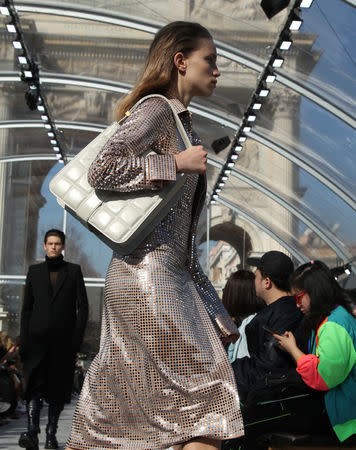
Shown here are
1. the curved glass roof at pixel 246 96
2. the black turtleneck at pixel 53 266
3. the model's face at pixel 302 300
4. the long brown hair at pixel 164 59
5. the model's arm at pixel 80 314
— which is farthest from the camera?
the curved glass roof at pixel 246 96

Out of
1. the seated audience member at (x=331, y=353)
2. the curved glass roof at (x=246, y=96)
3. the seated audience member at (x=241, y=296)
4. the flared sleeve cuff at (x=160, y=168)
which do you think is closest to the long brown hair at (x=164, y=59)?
the flared sleeve cuff at (x=160, y=168)

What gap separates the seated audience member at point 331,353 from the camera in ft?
15.0

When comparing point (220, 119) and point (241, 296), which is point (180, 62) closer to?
point (241, 296)

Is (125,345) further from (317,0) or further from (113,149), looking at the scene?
(317,0)

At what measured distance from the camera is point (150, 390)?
2.66 metres

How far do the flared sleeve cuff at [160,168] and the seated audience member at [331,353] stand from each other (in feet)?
7.11

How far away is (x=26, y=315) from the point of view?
7156 mm

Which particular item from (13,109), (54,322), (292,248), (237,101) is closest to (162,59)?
(54,322)

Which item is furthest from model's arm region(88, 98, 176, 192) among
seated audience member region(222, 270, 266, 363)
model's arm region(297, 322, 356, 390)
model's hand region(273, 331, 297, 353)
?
seated audience member region(222, 270, 266, 363)

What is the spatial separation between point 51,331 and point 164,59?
433 cm

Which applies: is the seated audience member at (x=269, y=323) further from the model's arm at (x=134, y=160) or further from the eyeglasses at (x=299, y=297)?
the model's arm at (x=134, y=160)

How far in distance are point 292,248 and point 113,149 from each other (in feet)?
71.1

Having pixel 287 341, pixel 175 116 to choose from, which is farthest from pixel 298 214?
pixel 175 116

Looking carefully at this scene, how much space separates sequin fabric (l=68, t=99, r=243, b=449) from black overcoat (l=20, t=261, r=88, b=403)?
4.28 meters
